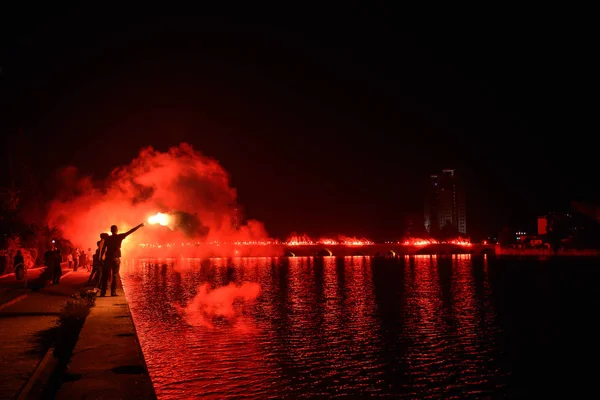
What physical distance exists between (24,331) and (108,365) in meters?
6.02

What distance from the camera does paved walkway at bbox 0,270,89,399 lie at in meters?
10.4

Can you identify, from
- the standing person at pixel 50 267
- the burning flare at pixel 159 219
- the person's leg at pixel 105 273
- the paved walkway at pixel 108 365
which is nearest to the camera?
the paved walkway at pixel 108 365

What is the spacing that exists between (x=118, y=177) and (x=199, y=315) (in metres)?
18.0

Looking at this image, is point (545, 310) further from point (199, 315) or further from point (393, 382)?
point (393, 382)

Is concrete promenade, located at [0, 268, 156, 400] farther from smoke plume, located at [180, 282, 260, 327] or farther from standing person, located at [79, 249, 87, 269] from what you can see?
standing person, located at [79, 249, 87, 269]

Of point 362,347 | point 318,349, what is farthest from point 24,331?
point 362,347

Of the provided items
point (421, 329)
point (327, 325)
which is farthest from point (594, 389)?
point (327, 325)

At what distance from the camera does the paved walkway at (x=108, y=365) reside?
341 inches

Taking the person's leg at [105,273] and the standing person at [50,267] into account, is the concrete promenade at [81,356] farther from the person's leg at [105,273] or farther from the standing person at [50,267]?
the standing person at [50,267]

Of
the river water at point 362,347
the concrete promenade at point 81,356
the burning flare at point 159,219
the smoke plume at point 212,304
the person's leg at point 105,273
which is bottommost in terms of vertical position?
the river water at point 362,347

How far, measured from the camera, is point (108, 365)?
33.6ft

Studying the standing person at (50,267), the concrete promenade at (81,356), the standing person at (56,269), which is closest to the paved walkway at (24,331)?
the concrete promenade at (81,356)

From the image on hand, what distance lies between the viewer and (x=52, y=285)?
28562 mm

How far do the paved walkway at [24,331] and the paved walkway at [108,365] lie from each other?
0.88 m
